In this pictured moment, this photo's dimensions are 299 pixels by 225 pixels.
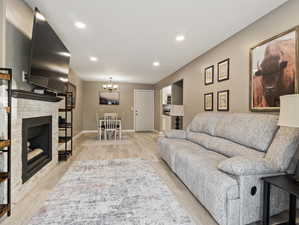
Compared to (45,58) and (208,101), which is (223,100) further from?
(45,58)

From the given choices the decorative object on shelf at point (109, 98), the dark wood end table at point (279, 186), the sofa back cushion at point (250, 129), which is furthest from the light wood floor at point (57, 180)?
the decorative object on shelf at point (109, 98)

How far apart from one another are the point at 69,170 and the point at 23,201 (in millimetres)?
936

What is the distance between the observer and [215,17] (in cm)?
232

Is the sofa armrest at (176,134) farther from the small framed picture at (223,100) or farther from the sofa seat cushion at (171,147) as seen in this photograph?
the small framed picture at (223,100)

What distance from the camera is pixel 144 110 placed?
8148mm

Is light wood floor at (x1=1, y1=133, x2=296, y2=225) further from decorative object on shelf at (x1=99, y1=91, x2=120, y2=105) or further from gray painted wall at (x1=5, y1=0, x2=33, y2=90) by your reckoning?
decorative object on shelf at (x1=99, y1=91, x2=120, y2=105)

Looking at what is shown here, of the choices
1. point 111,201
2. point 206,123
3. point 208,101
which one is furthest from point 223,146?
point 111,201

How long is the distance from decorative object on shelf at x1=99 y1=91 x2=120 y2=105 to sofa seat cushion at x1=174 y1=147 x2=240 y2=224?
585cm

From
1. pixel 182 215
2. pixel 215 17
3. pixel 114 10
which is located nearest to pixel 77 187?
pixel 182 215

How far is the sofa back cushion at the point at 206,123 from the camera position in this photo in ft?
9.34

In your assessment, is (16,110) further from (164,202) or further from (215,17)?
(215,17)

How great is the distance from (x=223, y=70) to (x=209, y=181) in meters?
2.26

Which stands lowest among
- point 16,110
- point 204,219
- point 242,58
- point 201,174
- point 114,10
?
point 204,219

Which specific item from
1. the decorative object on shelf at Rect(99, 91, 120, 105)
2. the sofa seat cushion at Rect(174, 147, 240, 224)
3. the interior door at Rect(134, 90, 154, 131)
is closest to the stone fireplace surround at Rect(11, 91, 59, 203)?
the sofa seat cushion at Rect(174, 147, 240, 224)
